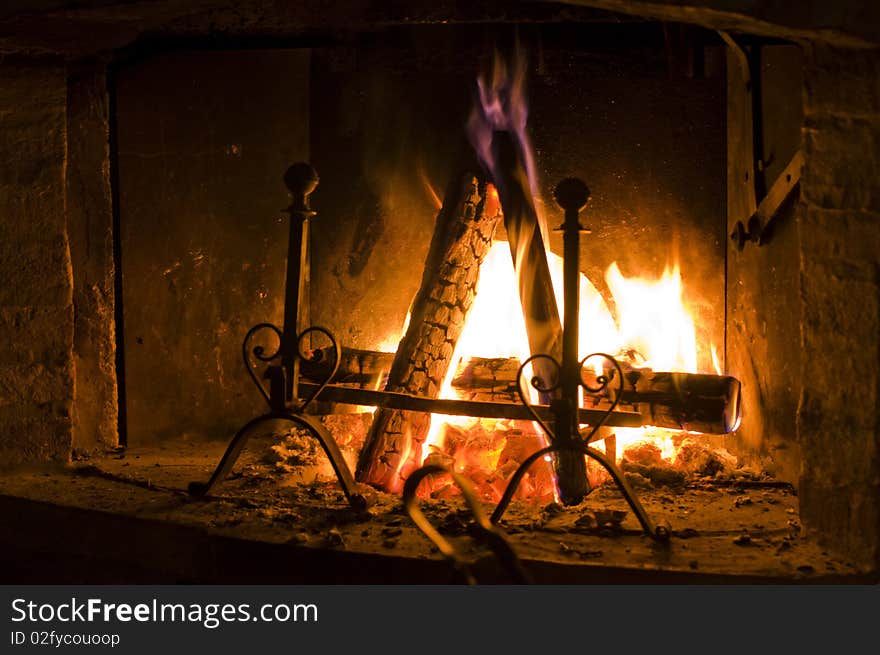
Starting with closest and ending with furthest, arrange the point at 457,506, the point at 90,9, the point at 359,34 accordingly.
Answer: the point at 90,9, the point at 457,506, the point at 359,34

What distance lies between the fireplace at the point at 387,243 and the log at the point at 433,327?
1 centimetres

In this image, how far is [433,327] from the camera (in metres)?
2.68

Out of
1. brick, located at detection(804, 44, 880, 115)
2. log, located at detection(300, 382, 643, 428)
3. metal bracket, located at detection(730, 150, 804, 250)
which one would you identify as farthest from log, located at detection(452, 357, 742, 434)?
brick, located at detection(804, 44, 880, 115)

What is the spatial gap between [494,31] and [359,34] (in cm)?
43

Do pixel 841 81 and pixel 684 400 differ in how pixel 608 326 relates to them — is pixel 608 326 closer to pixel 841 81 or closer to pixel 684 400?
pixel 684 400

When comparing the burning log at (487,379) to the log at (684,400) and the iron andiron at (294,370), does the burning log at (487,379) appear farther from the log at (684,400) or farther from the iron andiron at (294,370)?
the iron andiron at (294,370)

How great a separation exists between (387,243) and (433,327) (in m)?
0.47

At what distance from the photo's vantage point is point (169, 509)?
7.23 feet

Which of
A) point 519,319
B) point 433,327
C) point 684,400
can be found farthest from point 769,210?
point 433,327

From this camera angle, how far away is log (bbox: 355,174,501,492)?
263cm

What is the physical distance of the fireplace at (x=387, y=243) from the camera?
2441 millimetres

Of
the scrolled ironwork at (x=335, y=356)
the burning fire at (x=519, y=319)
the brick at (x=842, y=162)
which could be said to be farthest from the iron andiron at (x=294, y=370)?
the brick at (x=842, y=162)
